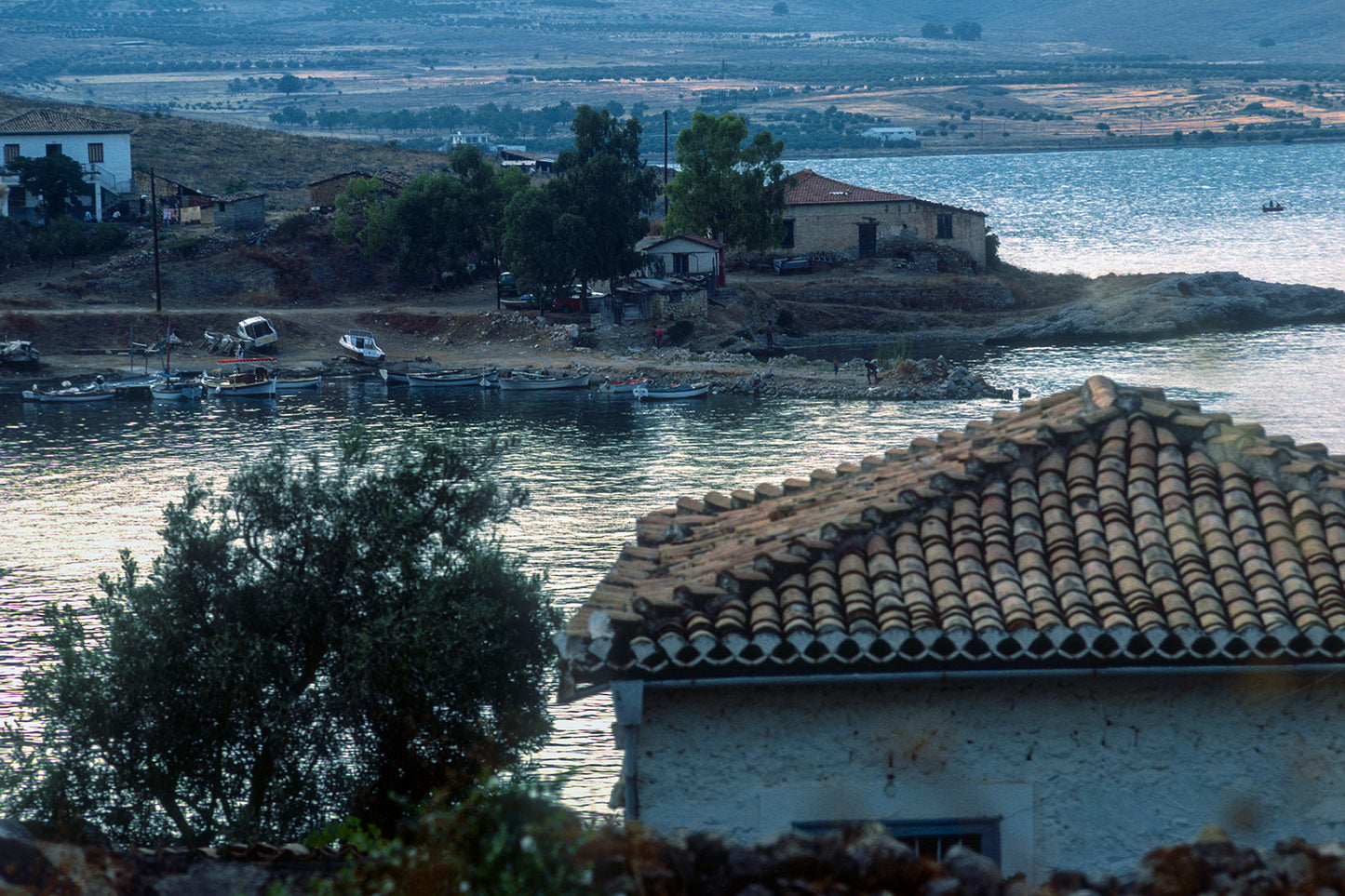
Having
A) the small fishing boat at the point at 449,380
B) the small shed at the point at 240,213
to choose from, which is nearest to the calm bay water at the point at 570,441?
the small fishing boat at the point at 449,380

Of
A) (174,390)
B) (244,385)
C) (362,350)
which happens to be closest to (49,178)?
(362,350)

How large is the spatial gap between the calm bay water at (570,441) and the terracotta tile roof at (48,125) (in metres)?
35.0

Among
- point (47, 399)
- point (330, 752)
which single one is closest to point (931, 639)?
point (330, 752)

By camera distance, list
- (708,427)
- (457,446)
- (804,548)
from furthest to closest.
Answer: (708,427), (457,446), (804,548)

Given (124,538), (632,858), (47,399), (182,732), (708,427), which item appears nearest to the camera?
(632,858)

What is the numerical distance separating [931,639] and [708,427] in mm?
48152

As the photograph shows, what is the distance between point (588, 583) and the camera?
109 feet

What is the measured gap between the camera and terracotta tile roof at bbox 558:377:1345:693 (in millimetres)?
8609

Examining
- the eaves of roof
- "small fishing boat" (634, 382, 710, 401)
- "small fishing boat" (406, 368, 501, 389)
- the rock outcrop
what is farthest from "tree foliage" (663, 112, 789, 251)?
"small fishing boat" (634, 382, 710, 401)

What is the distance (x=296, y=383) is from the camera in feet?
218

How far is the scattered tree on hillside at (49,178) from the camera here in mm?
85250

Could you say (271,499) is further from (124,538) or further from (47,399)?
(47,399)

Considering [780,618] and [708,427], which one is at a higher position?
[780,618]

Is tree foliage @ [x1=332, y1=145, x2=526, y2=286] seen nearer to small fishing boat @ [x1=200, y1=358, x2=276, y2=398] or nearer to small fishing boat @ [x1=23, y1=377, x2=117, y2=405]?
Answer: small fishing boat @ [x1=200, y1=358, x2=276, y2=398]
